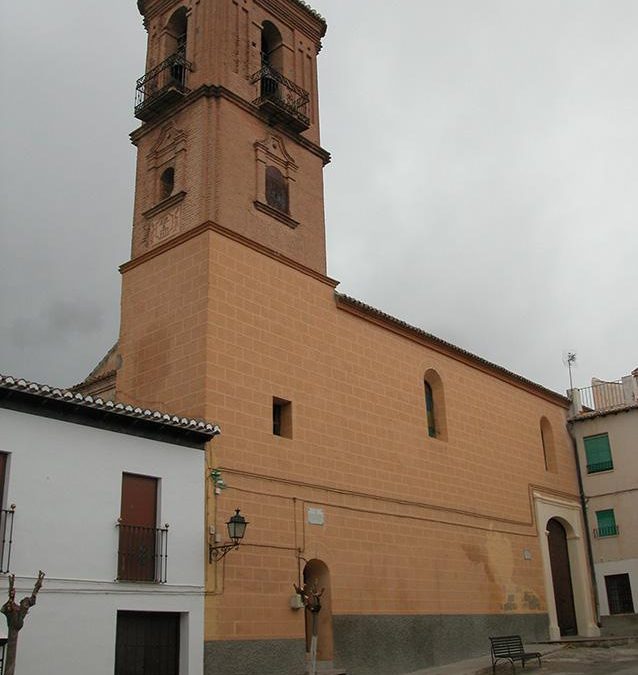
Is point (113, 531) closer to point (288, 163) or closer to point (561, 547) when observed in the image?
point (288, 163)

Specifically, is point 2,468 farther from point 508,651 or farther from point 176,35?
point 176,35

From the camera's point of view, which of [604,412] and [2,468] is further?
[604,412]

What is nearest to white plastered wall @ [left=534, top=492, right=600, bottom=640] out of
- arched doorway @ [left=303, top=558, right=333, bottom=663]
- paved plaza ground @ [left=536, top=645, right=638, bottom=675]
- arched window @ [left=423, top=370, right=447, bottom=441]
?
paved plaza ground @ [left=536, top=645, right=638, bottom=675]

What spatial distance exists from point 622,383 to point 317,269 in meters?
13.8

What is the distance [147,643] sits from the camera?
13.6 metres

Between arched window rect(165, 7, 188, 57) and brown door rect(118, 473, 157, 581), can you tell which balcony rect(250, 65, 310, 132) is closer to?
arched window rect(165, 7, 188, 57)

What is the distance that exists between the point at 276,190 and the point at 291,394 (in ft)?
16.9

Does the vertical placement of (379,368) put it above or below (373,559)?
above

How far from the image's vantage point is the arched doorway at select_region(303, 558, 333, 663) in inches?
648

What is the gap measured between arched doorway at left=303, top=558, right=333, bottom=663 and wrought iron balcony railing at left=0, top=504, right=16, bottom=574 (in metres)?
6.41

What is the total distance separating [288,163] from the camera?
66.9 ft

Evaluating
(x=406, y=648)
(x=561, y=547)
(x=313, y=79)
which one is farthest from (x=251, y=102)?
(x=561, y=547)

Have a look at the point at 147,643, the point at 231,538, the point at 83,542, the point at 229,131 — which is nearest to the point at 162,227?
the point at 229,131

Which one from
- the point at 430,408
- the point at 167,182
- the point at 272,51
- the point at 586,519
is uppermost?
the point at 272,51
